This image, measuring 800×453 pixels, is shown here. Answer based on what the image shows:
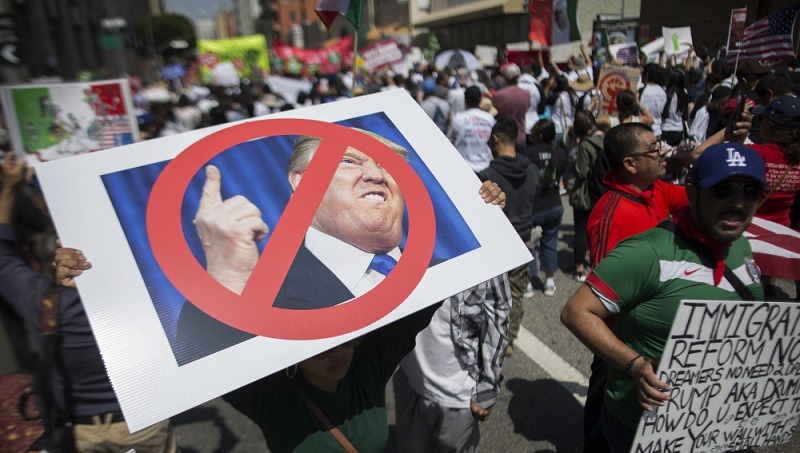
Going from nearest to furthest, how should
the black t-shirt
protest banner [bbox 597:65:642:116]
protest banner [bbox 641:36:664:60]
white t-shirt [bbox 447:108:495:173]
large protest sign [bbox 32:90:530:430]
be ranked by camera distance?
large protest sign [bbox 32:90:530:430] < the black t-shirt < white t-shirt [bbox 447:108:495:173] < protest banner [bbox 597:65:642:116] < protest banner [bbox 641:36:664:60]

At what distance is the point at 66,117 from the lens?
3420 mm

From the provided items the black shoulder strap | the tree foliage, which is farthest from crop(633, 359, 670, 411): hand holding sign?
the tree foliage

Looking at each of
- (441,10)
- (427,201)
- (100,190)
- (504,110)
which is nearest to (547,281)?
(504,110)

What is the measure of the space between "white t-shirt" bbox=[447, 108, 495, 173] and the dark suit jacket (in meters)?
4.07

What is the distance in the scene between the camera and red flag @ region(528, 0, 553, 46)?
9.09 m

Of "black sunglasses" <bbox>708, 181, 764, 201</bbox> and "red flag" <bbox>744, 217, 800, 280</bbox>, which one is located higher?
"black sunglasses" <bbox>708, 181, 764, 201</bbox>

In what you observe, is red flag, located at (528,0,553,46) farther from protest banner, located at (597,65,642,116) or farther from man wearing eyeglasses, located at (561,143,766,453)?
man wearing eyeglasses, located at (561,143,766,453)

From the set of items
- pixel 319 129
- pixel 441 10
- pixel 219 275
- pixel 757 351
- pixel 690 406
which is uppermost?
pixel 441 10

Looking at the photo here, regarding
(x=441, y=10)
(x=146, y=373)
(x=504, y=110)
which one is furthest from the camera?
(x=441, y=10)

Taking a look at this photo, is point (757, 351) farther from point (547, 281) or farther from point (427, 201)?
point (547, 281)

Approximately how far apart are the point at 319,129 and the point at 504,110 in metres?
5.11

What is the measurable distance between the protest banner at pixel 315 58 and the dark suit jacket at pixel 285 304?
2240cm

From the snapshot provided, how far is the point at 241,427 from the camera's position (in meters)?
3.09

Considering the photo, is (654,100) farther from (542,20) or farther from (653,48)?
(653,48)
